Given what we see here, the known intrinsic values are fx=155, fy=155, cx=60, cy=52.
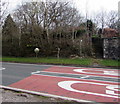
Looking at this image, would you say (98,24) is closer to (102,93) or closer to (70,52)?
(70,52)

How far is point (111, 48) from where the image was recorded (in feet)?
61.2

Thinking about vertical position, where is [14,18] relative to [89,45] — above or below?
above

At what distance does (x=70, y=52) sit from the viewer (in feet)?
70.0

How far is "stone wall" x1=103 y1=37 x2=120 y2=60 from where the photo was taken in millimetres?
18031

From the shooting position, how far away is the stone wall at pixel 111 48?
710 inches

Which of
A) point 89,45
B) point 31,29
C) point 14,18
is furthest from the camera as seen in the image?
point 14,18

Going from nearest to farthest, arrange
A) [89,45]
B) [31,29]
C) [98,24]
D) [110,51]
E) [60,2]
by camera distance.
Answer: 1. [110,51]
2. [89,45]
3. [31,29]
4. [60,2]
5. [98,24]

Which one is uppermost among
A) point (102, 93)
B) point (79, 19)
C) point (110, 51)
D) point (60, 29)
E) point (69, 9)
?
point (69, 9)

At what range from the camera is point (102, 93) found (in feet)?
20.7

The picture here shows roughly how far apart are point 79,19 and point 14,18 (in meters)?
12.6

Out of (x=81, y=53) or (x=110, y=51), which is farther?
(x=81, y=53)

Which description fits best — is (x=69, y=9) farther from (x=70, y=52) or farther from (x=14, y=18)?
(x=14, y=18)

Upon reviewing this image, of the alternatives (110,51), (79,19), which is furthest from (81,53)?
(79,19)

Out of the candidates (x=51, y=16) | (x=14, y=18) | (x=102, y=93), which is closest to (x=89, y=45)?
(x=51, y=16)
